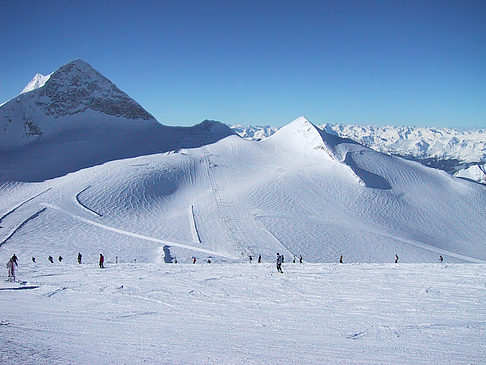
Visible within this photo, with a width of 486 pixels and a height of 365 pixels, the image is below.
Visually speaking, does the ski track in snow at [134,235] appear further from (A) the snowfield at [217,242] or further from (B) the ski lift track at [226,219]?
(B) the ski lift track at [226,219]

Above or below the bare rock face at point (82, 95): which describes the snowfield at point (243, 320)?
below

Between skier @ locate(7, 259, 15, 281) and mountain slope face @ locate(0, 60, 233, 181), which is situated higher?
mountain slope face @ locate(0, 60, 233, 181)

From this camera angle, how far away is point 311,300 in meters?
9.84

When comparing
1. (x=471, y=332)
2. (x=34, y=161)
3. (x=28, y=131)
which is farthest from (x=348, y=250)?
(x=28, y=131)

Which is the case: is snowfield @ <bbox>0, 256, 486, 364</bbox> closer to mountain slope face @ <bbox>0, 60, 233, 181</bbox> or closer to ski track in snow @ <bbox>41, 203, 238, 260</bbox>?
ski track in snow @ <bbox>41, 203, 238, 260</bbox>

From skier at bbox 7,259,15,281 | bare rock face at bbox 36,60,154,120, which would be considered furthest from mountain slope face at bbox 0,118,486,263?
bare rock face at bbox 36,60,154,120

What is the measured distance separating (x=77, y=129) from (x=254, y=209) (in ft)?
191

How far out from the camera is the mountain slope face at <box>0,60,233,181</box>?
60062 mm

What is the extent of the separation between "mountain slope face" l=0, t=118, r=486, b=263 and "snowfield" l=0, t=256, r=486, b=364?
1541cm

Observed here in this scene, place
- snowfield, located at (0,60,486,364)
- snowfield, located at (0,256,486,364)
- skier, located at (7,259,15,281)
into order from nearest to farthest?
snowfield, located at (0,256,486,364)
snowfield, located at (0,60,486,364)
skier, located at (7,259,15,281)

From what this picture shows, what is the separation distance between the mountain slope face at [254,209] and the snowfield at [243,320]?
50.6ft


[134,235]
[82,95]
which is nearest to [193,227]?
[134,235]

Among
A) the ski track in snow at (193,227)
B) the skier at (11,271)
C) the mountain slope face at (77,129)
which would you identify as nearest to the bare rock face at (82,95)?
the mountain slope face at (77,129)

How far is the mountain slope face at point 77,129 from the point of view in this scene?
6006 centimetres
